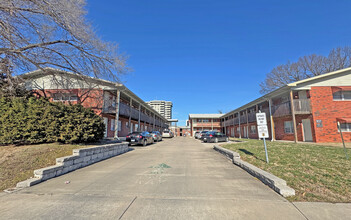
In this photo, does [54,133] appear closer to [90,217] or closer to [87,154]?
[87,154]

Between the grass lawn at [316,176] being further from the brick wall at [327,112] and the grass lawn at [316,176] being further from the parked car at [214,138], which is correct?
the parked car at [214,138]

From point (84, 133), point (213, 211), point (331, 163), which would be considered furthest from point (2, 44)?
point (331, 163)

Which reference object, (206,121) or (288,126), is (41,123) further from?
(206,121)

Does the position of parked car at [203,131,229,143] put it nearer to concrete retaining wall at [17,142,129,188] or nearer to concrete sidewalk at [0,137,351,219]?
concrete retaining wall at [17,142,129,188]

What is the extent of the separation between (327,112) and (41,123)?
23.4m

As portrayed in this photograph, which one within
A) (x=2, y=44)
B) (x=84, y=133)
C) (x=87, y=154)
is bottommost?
(x=87, y=154)

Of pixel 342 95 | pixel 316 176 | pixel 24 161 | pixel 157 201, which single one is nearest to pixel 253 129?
pixel 342 95

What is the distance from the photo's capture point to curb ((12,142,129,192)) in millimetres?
4828

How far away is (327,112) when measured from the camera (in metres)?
16.2

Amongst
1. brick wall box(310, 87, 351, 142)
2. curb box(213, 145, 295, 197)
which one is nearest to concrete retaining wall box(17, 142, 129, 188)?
curb box(213, 145, 295, 197)

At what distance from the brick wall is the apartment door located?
140 cm

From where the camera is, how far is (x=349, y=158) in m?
6.57

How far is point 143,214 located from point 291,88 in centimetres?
1913

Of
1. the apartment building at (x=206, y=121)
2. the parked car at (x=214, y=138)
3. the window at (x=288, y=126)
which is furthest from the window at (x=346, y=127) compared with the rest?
the apartment building at (x=206, y=121)
